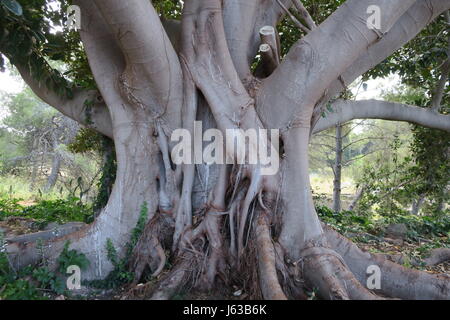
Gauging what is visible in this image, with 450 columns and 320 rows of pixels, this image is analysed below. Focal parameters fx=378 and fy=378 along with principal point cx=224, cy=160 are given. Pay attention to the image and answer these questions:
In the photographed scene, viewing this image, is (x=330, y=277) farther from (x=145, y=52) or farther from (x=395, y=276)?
(x=145, y=52)

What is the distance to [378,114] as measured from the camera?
5727mm

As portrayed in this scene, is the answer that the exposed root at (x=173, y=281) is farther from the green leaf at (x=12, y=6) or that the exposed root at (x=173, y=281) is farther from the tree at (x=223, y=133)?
the green leaf at (x=12, y=6)

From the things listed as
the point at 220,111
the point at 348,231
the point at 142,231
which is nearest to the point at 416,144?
the point at 348,231

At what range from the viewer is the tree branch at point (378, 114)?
543 centimetres

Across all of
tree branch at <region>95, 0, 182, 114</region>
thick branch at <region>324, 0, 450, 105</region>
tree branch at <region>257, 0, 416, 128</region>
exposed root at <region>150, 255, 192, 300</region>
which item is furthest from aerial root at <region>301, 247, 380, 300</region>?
tree branch at <region>95, 0, 182, 114</region>

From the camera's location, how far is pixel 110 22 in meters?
3.09

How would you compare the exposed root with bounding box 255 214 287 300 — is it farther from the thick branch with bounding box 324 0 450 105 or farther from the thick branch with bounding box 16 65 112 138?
the thick branch with bounding box 16 65 112 138

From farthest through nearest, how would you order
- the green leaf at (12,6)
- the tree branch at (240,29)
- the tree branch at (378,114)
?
the tree branch at (378,114) → the tree branch at (240,29) → the green leaf at (12,6)

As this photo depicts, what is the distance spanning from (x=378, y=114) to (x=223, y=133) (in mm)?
3285

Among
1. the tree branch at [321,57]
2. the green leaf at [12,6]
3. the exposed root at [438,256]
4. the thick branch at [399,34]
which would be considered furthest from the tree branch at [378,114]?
the green leaf at [12,6]

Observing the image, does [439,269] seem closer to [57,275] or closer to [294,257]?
[294,257]

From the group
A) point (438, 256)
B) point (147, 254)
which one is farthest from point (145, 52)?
point (438, 256)

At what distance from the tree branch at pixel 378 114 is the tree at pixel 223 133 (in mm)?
1584

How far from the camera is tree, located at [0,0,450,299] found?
3.17 metres
